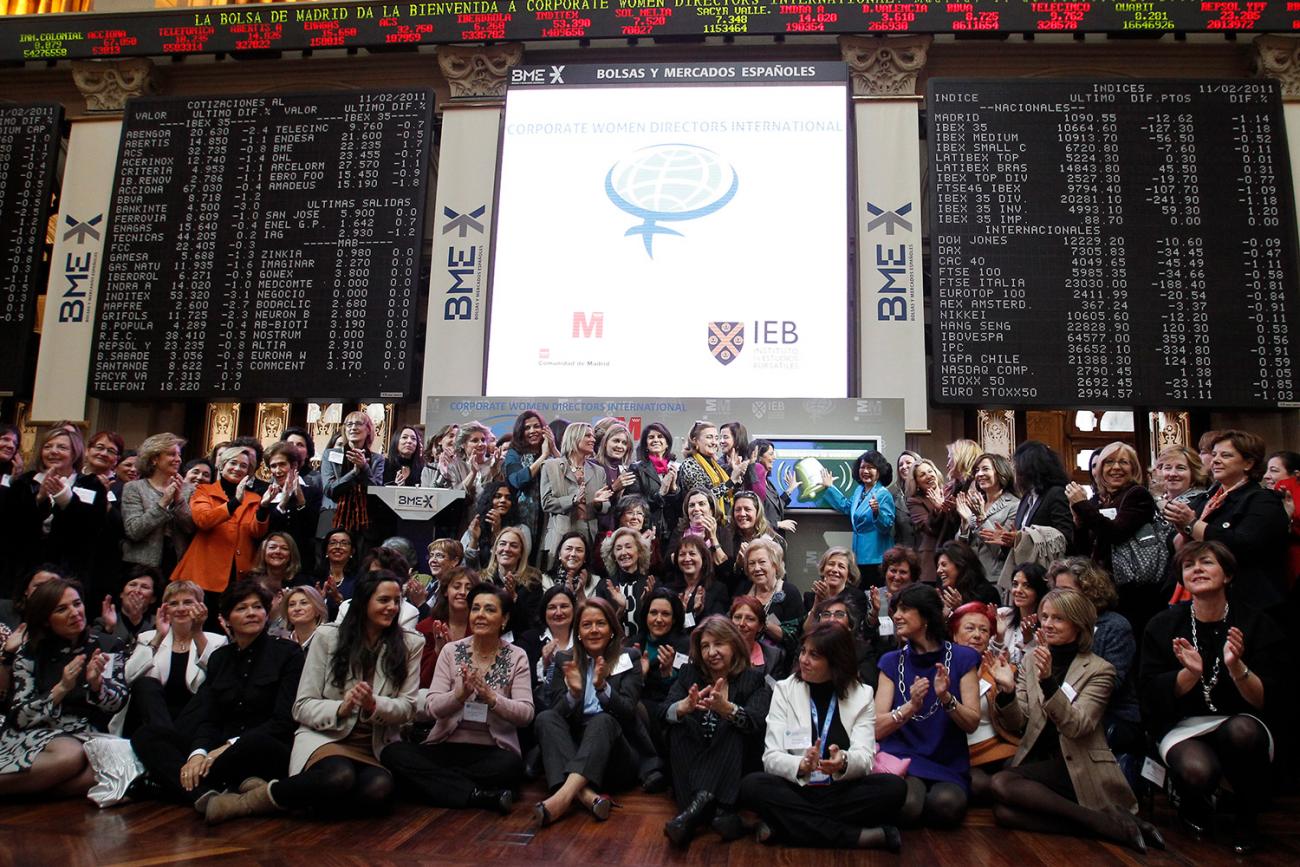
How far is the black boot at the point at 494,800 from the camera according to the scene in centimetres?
409

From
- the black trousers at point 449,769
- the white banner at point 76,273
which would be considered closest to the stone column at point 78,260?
the white banner at point 76,273

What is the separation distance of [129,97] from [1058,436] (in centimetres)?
1039

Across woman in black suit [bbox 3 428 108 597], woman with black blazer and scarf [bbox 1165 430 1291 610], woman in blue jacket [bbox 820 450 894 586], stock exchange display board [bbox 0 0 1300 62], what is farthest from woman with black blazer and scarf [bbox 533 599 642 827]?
stock exchange display board [bbox 0 0 1300 62]

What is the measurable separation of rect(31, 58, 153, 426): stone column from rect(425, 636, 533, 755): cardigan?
6093mm

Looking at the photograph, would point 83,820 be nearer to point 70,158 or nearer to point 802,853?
point 802,853

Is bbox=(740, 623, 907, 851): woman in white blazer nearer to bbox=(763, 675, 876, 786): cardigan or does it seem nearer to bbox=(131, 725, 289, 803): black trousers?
bbox=(763, 675, 876, 786): cardigan

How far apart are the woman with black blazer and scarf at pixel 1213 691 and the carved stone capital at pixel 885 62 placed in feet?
20.5

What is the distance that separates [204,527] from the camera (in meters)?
5.92

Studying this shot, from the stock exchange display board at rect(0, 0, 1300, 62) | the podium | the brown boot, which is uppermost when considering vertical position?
the stock exchange display board at rect(0, 0, 1300, 62)

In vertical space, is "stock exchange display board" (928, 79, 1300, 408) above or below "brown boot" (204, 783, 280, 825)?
above

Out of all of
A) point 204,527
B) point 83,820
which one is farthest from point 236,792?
point 204,527

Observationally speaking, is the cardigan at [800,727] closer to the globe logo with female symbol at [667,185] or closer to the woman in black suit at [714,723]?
the woman in black suit at [714,723]

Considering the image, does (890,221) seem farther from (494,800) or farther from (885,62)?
(494,800)

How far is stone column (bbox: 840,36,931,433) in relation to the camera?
27.0 ft
